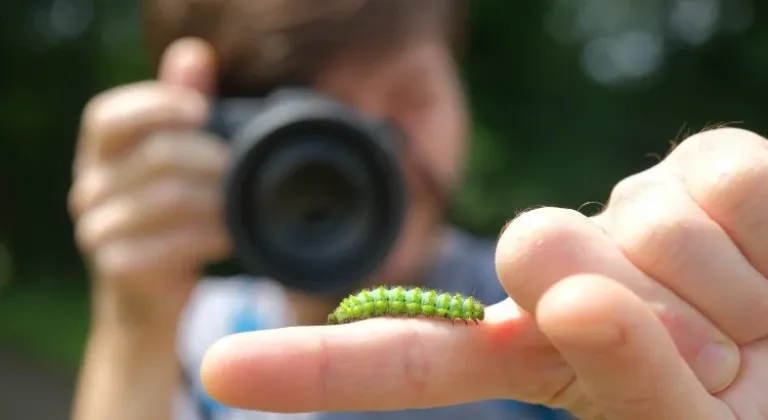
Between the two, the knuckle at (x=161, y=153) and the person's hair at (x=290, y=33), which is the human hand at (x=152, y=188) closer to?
the knuckle at (x=161, y=153)

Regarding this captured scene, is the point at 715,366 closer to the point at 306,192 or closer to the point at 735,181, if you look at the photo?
the point at 735,181

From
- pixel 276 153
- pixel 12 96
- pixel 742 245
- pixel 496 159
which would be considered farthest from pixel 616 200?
pixel 12 96

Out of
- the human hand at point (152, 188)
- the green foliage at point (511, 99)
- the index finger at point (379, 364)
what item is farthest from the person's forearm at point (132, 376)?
the green foliage at point (511, 99)

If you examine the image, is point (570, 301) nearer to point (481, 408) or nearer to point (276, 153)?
point (276, 153)

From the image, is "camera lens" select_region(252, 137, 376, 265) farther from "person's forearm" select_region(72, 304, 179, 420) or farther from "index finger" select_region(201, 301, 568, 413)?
"index finger" select_region(201, 301, 568, 413)

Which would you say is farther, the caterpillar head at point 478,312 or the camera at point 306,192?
the camera at point 306,192

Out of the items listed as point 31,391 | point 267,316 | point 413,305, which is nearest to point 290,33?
point 267,316
